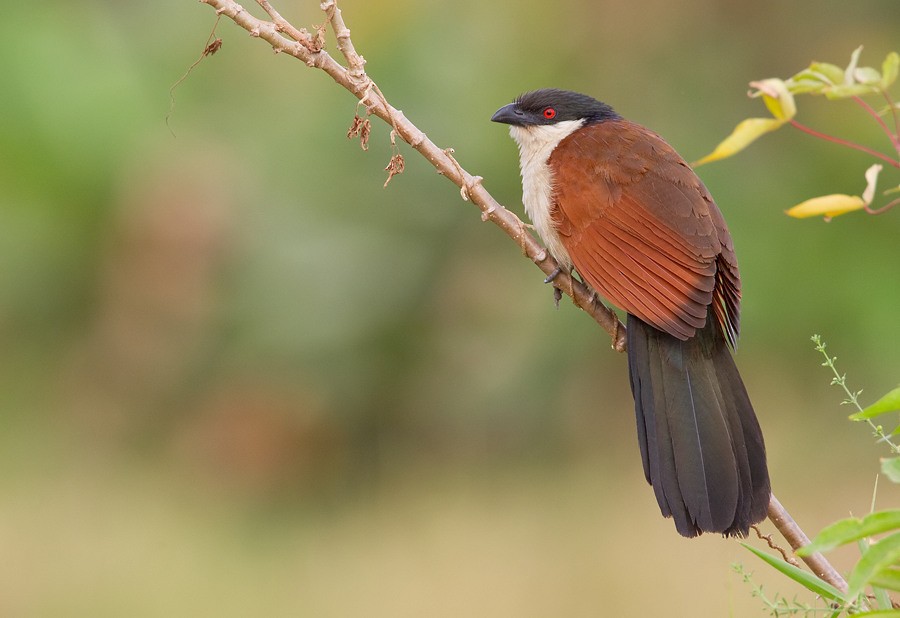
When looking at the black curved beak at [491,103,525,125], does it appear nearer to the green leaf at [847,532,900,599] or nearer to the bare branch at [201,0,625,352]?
the bare branch at [201,0,625,352]

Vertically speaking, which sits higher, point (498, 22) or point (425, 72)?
point (498, 22)

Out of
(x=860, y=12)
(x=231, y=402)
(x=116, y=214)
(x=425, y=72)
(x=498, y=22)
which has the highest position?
(x=860, y=12)

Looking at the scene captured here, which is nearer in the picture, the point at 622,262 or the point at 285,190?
the point at 622,262

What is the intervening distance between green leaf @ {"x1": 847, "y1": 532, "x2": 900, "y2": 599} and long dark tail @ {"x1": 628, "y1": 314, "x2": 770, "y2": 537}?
69 cm

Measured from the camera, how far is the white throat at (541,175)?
2.09 m

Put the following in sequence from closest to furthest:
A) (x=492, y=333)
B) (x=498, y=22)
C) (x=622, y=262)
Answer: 1. (x=622, y=262)
2. (x=492, y=333)
3. (x=498, y=22)

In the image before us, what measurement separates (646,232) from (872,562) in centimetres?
115

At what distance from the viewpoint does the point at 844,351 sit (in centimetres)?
457

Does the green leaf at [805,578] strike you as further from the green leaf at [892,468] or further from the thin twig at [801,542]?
the green leaf at [892,468]

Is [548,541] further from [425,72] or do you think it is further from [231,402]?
[425,72]

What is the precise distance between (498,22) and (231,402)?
2.05 metres

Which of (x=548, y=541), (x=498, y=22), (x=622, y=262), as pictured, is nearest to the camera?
(x=622, y=262)

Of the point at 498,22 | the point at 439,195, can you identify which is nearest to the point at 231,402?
the point at 439,195

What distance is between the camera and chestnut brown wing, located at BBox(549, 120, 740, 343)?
185 centimetres
